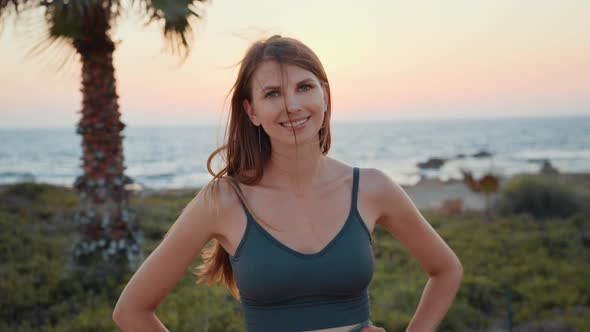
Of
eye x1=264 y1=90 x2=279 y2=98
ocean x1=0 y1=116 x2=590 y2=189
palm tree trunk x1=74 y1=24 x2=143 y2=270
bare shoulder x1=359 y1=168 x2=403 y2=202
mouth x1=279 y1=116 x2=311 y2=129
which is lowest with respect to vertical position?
ocean x1=0 y1=116 x2=590 y2=189

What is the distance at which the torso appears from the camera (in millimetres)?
2129

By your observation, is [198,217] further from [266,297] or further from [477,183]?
[477,183]

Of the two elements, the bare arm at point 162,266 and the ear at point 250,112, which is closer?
the bare arm at point 162,266

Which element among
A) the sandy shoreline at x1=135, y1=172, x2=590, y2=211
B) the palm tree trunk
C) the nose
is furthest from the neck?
the sandy shoreline at x1=135, y1=172, x2=590, y2=211

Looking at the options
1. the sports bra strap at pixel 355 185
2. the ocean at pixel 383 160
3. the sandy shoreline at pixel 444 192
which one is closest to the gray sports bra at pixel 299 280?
the sports bra strap at pixel 355 185

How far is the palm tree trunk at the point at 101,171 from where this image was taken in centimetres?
743

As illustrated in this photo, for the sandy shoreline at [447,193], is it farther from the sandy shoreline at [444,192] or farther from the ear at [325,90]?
the ear at [325,90]

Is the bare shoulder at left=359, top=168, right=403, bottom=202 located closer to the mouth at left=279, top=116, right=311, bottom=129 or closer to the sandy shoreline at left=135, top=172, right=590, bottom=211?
the mouth at left=279, top=116, right=311, bottom=129

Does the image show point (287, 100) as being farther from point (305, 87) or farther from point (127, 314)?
point (127, 314)

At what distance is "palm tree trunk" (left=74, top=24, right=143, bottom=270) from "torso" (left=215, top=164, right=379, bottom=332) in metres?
5.69

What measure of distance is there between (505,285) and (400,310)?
196 centimetres

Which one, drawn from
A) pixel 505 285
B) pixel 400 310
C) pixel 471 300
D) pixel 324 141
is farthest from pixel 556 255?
pixel 324 141

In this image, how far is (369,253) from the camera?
2156 millimetres

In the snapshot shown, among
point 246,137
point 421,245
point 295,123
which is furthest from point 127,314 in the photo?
point 421,245
